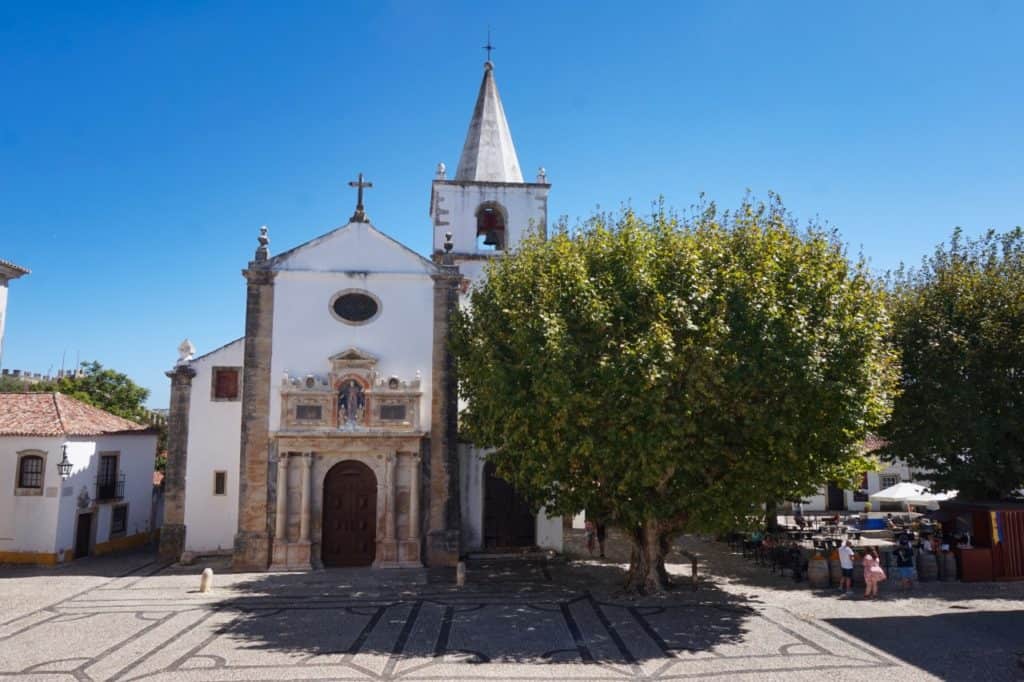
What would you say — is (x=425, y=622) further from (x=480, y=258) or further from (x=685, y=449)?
(x=480, y=258)

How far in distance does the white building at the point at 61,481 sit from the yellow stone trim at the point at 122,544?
0.04 meters

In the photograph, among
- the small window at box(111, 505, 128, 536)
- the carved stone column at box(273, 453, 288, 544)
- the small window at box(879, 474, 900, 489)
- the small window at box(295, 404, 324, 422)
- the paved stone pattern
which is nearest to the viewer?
the paved stone pattern

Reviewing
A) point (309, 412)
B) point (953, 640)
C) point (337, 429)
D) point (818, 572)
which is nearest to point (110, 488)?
point (309, 412)

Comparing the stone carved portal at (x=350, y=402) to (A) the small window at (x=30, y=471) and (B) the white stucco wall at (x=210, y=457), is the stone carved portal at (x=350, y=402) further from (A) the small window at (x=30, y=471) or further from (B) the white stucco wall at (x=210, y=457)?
(A) the small window at (x=30, y=471)

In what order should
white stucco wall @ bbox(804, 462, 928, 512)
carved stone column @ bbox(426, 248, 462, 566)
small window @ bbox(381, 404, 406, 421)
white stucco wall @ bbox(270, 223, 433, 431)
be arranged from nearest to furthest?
carved stone column @ bbox(426, 248, 462, 566), small window @ bbox(381, 404, 406, 421), white stucco wall @ bbox(270, 223, 433, 431), white stucco wall @ bbox(804, 462, 928, 512)

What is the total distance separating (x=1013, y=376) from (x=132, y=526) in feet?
97.0

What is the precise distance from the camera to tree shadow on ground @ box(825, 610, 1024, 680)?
456 inches

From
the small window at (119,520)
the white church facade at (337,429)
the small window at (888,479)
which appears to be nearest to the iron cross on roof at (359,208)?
the white church facade at (337,429)

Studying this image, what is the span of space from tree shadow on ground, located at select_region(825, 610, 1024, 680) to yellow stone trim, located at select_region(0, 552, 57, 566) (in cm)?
2227

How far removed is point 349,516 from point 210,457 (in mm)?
5325

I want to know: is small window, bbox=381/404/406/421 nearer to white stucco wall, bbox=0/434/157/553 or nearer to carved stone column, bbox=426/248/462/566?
carved stone column, bbox=426/248/462/566

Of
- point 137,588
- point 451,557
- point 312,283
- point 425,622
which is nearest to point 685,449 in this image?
point 425,622

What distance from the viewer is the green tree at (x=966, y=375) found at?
1970cm

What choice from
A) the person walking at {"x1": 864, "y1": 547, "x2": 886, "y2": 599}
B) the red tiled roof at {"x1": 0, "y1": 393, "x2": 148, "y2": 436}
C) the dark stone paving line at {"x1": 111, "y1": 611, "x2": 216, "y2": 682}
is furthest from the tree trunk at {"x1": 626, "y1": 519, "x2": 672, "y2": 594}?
the red tiled roof at {"x1": 0, "y1": 393, "x2": 148, "y2": 436}
